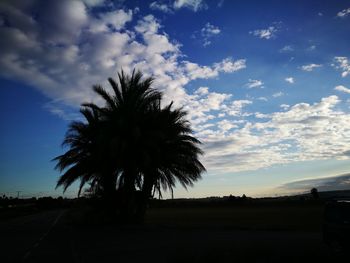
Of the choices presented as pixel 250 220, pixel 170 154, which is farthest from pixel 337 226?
pixel 250 220

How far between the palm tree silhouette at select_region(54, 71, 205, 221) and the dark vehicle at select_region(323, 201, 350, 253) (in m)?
14.2

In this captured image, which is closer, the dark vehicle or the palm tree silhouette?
the dark vehicle

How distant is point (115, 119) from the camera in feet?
89.3

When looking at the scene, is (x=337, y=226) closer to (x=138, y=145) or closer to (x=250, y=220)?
(x=138, y=145)


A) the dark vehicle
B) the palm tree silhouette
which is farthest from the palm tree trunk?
the dark vehicle

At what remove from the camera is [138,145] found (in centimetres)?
2698

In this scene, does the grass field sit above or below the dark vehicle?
above

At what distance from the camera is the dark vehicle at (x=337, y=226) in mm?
11773

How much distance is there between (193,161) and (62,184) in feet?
34.4

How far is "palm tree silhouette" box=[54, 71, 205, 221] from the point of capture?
26.6 meters

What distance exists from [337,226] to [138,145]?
16583 mm

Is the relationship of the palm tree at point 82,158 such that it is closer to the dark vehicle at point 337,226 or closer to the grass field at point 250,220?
the grass field at point 250,220

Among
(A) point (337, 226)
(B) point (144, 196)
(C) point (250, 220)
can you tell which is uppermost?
(B) point (144, 196)

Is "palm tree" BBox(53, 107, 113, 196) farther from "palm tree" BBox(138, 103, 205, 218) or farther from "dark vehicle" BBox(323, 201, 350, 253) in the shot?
"dark vehicle" BBox(323, 201, 350, 253)
